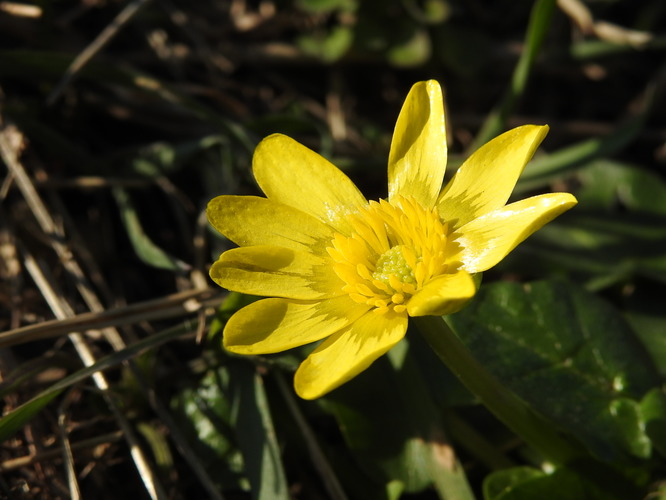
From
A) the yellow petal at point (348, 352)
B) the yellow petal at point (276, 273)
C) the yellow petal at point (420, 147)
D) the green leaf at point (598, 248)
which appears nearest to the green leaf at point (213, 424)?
the yellow petal at point (276, 273)

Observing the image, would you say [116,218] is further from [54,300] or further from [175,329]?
[175,329]

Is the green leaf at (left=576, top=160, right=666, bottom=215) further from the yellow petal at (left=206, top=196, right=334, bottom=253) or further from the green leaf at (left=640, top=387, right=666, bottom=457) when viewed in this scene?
the yellow petal at (left=206, top=196, right=334, bottom=253)

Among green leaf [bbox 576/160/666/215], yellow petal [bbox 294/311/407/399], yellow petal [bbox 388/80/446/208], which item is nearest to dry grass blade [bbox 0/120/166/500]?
yellow petal [bbox 294/311/407/399]

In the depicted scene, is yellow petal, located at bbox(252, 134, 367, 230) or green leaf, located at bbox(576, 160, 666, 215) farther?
green leaf, located at bbox(576, 160, 666, 215)

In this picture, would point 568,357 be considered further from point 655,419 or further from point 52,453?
point 52,453

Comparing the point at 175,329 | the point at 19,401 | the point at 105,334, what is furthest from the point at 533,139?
the point at 19,401

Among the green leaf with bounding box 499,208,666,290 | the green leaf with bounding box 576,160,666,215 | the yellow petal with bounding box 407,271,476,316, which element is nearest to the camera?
the yellow petal with bounding box 407,271,476,316

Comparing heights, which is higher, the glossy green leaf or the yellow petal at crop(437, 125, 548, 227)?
the yellow petal at crop(437, 125, 548, 227)

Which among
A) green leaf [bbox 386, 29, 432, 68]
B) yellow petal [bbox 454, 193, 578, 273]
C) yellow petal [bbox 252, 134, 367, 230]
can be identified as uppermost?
green leaf [bbox 386, 29, 432, 68]
